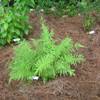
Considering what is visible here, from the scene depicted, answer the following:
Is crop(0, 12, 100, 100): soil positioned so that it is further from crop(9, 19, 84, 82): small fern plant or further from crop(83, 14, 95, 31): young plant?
crop(83, 14, 95, 31): young plant

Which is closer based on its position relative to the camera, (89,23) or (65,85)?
(65,85)

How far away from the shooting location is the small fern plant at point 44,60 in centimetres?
455

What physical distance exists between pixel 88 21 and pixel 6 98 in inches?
81.2

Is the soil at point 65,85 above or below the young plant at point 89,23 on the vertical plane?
below

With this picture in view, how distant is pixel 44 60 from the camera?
4.50 metres

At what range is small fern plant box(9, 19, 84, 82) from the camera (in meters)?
4.55

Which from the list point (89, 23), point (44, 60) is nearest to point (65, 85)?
point (44, 60)

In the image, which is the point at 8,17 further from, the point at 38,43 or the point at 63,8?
the point at 63,8

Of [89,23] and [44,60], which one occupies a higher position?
[89,23]

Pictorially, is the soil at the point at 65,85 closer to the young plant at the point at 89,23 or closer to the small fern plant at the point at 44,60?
the small fern plant at the point at 44,60

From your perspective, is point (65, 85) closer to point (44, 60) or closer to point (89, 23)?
point (44, 60)

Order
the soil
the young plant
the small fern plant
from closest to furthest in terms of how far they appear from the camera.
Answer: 1. the soil
2. the small fern plant
3. the young plant

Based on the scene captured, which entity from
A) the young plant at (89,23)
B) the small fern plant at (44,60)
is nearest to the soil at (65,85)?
the small fern plant at (44,60)

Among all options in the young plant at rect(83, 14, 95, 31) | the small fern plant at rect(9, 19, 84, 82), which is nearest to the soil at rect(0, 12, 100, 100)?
the small fern plant at rect(9, 19, 84, 82)
